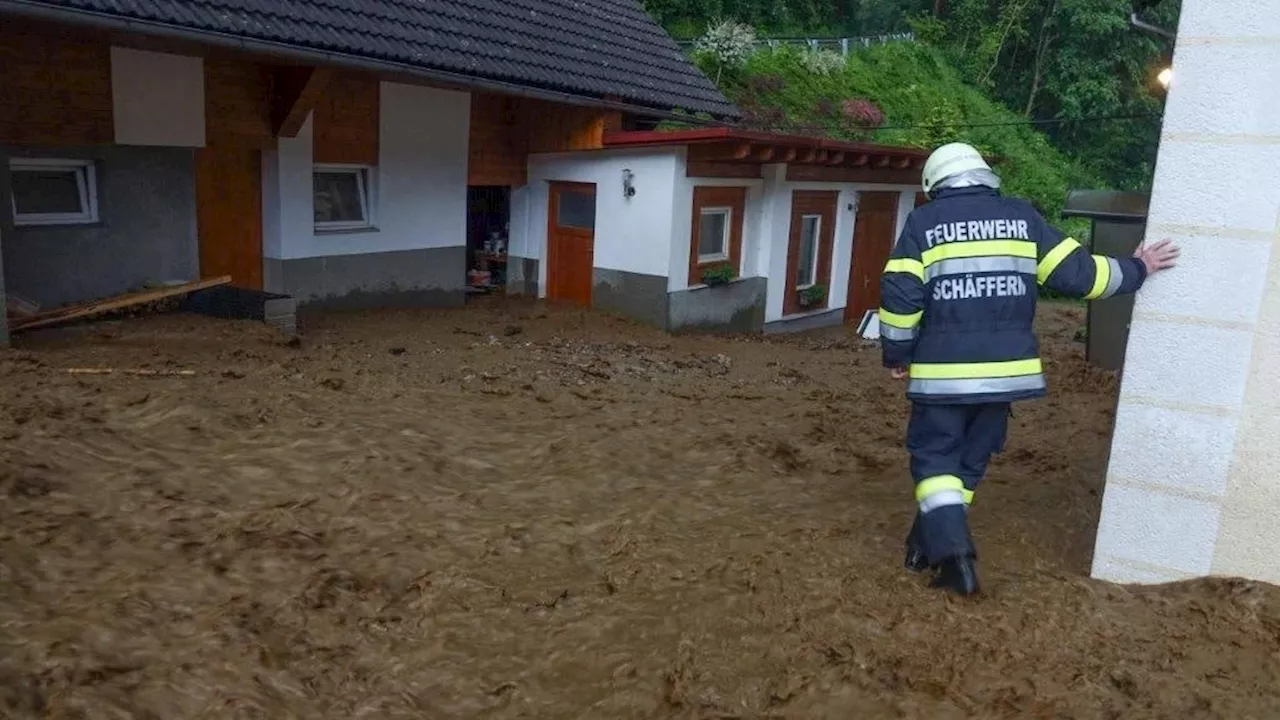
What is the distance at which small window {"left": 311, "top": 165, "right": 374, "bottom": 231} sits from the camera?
428 inches

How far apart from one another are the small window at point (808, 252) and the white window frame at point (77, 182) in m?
9.25

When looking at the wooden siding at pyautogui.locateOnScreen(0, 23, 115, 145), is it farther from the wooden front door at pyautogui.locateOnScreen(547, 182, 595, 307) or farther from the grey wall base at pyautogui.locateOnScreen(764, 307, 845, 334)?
the grey wall base at pyautogui.locateOnScreen(764, 307, 845, 334)

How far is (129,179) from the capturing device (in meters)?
8.84

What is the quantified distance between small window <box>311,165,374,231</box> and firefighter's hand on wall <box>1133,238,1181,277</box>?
889 centimetres

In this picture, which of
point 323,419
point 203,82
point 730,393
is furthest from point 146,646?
point 203,82

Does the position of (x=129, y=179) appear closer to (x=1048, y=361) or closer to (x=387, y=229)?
(x=387, y=229)

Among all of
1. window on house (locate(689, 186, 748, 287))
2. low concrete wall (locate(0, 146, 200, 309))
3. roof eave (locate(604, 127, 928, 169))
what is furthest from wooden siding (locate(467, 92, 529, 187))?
low concrete wall (locate(0, 146, 200, 309))

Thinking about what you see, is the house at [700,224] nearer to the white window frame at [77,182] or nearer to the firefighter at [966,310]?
the white window frame at [77,182]

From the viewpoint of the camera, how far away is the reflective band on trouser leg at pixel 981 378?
152 inches

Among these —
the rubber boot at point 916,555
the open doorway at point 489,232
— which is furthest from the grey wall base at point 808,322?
the rubber boot at point 916,555

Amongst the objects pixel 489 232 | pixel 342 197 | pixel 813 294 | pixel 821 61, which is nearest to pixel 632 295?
pixel 489 232

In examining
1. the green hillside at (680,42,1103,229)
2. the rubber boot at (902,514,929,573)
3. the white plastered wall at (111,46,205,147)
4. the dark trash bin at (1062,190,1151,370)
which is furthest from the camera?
the green hillside at (680,42,1103,229)

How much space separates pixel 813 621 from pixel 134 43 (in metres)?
7.68

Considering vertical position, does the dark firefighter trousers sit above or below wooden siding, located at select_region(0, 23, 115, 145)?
below
